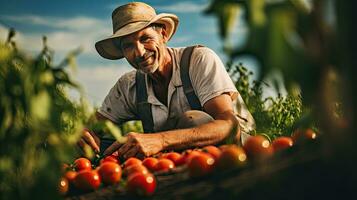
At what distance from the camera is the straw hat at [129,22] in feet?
15.6

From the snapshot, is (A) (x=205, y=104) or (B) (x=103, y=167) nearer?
(B) (x=103, y=167)

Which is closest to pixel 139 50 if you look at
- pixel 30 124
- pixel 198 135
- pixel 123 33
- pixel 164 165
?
pixel 123 33

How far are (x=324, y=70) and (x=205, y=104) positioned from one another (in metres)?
2.97

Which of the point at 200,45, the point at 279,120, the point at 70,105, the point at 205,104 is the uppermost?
the point at 70,105

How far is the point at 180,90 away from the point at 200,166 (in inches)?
94.8

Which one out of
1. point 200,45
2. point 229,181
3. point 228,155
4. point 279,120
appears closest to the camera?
point 229,181

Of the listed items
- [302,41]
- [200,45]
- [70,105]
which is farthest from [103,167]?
[200,45]

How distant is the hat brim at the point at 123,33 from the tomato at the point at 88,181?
214cm

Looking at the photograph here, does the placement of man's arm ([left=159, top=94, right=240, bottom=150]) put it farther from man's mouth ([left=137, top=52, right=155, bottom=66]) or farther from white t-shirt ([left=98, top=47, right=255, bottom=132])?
man's mouth ([left=137, top=52, right=155, bottom=66])

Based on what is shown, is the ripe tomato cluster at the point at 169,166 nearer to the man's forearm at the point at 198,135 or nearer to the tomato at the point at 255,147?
the tomato at the point at 255,147

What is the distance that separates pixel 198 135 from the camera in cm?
411

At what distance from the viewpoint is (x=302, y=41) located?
5.04ft

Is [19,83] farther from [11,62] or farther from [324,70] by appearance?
[324,70]

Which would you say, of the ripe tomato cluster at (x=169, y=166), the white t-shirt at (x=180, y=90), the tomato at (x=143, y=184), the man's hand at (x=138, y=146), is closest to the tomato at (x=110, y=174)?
the ripe tomato cluster at (x=169, y=166)
